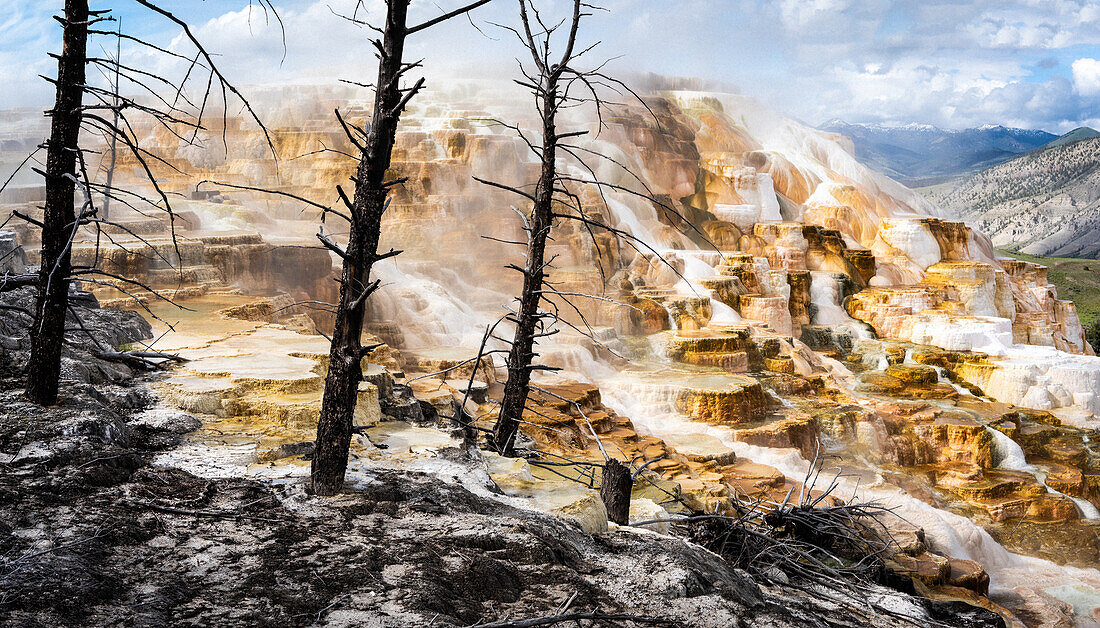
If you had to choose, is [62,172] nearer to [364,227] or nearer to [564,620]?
[364,227]

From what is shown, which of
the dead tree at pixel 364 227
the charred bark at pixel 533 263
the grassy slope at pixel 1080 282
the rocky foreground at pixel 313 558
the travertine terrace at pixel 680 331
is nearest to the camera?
the rocky foreground at pixel 313 558

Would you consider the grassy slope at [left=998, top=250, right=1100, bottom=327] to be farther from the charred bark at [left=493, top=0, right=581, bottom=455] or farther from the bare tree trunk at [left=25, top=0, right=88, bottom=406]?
the bare tree trunk at [left=25, top=0, right=88, bottom=406]

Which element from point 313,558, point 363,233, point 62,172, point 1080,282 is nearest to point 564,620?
point 313,558

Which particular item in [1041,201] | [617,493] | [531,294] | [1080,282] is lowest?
[617,493]

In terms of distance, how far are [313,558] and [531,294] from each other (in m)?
2.74

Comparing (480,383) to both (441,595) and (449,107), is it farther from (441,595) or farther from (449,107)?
(449,107)

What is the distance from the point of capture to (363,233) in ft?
11.2

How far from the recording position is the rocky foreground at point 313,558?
254 cm

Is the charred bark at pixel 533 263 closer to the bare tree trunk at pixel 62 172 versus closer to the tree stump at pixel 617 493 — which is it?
the tree stump at pixel 617 493

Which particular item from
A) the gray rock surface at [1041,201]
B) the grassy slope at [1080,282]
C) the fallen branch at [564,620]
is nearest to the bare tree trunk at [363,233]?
the fallen branch at [564,620]

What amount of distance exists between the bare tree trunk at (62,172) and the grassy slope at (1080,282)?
170ft

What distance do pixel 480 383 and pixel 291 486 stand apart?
721 cm

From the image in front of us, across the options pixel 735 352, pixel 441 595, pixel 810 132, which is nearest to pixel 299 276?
pixel 735 352

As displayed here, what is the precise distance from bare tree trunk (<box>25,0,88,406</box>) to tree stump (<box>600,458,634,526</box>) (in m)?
2.78
